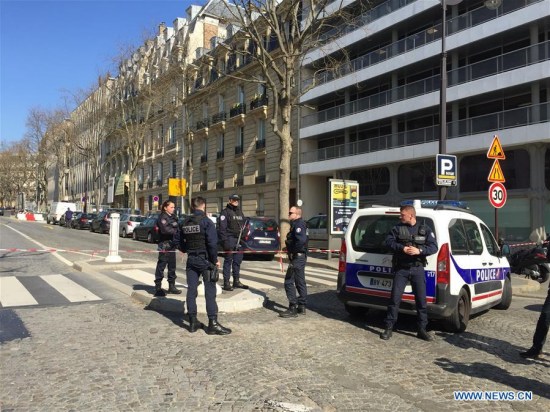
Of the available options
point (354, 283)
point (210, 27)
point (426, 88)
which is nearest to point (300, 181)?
point (426, 88)

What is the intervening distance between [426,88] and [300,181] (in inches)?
472

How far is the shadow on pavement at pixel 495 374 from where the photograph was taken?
14.8 feet

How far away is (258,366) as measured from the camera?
4.98 meters

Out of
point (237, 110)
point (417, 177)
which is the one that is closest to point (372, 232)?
point (417, 177)

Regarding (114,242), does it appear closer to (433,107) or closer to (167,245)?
(167,245)

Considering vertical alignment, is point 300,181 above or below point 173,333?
above

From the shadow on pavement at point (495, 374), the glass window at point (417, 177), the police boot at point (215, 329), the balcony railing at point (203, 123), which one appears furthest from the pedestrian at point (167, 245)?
the balcony railing at point (203, 123)

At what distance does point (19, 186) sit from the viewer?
3561 inches

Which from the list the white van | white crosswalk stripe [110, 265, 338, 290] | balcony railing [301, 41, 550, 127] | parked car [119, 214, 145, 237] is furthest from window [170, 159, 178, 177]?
white crosswalk stripe [110, 265, 338, 290]

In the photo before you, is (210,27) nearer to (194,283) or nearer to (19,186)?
(194,283)

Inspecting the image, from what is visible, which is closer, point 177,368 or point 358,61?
point 177,368

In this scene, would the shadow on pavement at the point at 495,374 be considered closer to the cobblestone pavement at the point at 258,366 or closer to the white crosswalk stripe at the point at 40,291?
the cobblestone pavement at the point at 258,366

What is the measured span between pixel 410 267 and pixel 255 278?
618 centimetres

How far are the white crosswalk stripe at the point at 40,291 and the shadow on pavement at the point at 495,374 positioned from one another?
6036 millimetres
